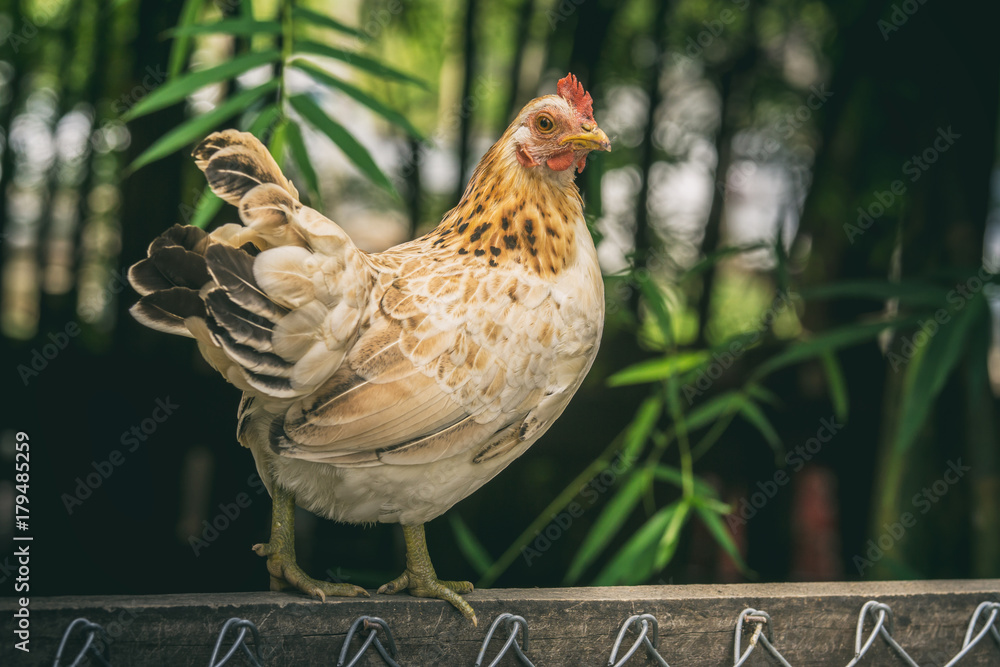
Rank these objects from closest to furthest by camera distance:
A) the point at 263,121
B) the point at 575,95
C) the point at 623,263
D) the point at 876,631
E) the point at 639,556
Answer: the point at 876,631 → the point at 575,95 → the point at 263,121 → the point at 639,556 → the point at 623,263

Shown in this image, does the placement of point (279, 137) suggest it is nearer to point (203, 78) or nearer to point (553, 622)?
point (203, 78)

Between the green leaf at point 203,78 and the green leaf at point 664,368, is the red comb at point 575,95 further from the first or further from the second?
the green leaf at point 664,368

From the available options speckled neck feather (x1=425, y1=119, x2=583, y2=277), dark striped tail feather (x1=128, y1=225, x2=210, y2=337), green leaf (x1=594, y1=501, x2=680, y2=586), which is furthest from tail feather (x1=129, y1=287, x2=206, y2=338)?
green leaf (x1=594, y1=501, x2=680, y2=586)

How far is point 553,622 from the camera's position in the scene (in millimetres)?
1097

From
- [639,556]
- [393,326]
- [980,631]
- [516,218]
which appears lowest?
[639,556]

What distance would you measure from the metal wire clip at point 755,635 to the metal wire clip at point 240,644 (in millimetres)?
679

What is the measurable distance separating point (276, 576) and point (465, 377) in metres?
0.40

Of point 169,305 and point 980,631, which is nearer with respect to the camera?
point 169,305

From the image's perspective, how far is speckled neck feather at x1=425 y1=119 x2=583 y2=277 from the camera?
1.22 m

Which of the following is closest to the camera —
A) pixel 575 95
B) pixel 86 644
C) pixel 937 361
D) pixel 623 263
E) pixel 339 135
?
pixel 86 644

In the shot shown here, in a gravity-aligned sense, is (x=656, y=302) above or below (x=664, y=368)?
above

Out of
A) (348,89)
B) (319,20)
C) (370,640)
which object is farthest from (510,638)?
(319,20)

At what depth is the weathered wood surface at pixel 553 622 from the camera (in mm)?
959

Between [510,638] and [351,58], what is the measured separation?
1161 millimetres
